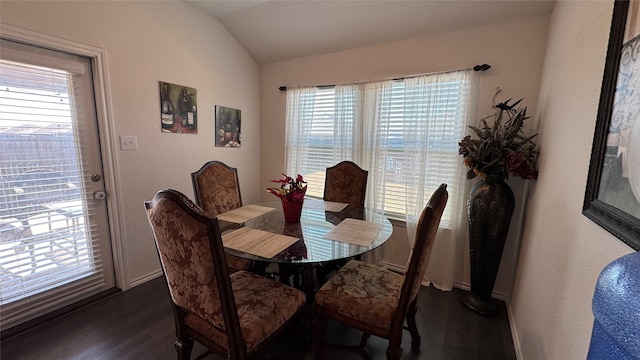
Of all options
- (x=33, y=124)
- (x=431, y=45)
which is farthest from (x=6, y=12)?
(x=431, y=45)

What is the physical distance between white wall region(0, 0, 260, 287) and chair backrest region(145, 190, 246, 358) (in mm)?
1467

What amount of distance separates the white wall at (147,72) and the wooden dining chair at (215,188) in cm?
54

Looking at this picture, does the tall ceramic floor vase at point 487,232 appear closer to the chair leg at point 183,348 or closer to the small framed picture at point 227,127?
the chair leg at point 183,348

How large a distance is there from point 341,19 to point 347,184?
1.53 metres

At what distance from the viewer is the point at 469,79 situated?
211 cm

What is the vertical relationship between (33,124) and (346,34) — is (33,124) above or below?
below

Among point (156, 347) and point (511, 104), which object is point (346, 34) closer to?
point (511, 104)

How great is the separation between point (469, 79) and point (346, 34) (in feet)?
3.96

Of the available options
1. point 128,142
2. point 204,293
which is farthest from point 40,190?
point 204,293

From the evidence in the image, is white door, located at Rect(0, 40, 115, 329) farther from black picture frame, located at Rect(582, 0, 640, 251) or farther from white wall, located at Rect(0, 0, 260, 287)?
black picture frame, located at Rect(582, 0, 640, 251)

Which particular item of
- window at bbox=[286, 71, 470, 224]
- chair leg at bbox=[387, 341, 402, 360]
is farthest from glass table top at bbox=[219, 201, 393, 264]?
window at bbox=[286, 71, 470, 224]

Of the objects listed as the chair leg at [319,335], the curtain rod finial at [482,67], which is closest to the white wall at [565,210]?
the curtain rod finial at [482,67]

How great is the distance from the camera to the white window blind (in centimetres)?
162

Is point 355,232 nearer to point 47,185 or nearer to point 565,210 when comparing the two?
point 565,210
